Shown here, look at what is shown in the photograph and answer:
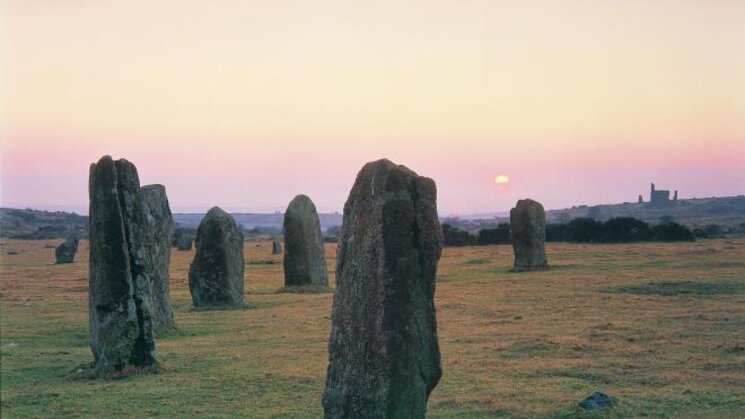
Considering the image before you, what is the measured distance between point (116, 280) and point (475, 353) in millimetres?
8007

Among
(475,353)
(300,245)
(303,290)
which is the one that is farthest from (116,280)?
(300,245)

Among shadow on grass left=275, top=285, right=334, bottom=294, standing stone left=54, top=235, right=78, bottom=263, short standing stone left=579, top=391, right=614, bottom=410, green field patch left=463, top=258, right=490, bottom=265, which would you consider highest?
standing stone left=54, top=235, right=78, bottom=263

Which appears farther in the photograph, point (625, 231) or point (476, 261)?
point (625, 231)

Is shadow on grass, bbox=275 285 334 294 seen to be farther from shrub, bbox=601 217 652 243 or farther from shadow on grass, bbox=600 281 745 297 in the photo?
shrub, bbox=601 217 652 243

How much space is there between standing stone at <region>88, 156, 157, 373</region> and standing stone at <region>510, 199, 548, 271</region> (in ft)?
87.8

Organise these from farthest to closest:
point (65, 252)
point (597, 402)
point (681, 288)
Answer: point (65, 252) → point (681, 288) → point (597, 402)

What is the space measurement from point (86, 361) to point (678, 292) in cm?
2027

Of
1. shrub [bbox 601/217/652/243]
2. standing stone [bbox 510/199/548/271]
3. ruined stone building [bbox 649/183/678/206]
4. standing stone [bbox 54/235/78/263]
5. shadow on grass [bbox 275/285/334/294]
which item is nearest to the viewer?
shadow on grass [bbox 275/285/334/294]

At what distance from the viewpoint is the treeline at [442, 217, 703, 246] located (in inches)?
2589

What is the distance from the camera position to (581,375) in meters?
16.0

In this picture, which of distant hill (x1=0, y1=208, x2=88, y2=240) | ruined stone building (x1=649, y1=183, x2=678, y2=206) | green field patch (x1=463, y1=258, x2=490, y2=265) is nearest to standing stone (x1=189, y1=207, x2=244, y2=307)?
green field patch (x1=463, y1=258, x2=490, y2=265)

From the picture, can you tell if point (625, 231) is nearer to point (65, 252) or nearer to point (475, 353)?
point (65, 252)

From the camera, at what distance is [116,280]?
1620 cm

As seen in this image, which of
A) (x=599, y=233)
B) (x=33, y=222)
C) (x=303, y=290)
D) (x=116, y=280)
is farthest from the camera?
(x=33, y=222)
